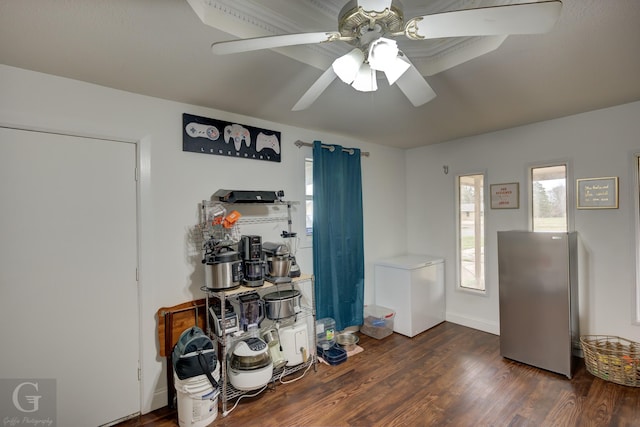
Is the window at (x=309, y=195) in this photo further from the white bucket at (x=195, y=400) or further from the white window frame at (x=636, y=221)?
the white window frame at (x=636, y=221)

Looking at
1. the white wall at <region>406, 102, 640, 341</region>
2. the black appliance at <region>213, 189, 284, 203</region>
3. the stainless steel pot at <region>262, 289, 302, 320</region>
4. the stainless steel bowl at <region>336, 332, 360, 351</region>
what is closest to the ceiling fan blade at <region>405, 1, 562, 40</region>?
the black appliance at <region>213, 189, 284, 203</region>

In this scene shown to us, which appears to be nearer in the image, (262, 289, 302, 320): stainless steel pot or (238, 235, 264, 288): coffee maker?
(238, 235, 264, 288): coffee maker

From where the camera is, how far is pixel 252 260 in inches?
94.3

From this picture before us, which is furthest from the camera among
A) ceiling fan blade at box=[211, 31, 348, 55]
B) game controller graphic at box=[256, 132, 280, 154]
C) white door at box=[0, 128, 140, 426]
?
game controller graphic at box=[256, 132, 280, 154]

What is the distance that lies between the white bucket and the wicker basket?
10.2 ft

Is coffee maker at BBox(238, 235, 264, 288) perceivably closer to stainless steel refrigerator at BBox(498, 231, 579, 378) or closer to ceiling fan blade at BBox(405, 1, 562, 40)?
ceiling fan blade at BBox(405, 1, 562, 40)

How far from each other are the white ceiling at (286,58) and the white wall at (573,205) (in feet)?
0.98

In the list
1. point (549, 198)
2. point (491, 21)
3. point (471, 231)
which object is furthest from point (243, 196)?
point (549, 198)

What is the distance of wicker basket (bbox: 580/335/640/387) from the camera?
2369 mm

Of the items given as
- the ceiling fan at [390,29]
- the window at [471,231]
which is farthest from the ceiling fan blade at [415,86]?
the window at [471,231]

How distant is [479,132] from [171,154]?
329cm

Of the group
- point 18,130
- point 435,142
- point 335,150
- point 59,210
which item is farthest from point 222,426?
point 435,142

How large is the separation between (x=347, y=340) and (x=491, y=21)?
9.97 ft

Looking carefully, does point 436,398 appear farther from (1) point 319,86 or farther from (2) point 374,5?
(2) point 374,5
